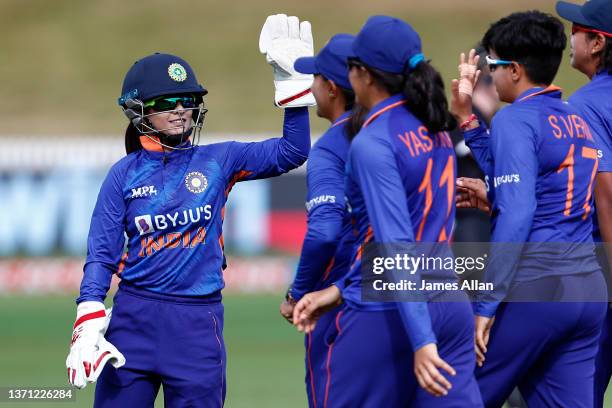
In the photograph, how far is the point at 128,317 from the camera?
489cm

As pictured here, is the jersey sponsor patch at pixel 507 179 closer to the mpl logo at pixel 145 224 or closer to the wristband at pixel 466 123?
the wristband at pixel 466 123

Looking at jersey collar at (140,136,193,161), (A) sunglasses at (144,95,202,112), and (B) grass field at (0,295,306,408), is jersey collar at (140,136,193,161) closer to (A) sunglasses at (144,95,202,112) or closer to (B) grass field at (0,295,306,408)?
(A) sunglasses at (144,95,202,112)

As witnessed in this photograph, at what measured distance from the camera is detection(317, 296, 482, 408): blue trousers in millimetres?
4055

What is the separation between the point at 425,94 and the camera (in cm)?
410

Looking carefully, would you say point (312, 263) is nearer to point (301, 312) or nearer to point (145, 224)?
point (301, 312)

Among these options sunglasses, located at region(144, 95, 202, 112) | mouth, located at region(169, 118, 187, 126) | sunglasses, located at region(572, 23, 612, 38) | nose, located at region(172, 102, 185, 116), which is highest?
sunglasses, located at region(572, 23, 612, 38)

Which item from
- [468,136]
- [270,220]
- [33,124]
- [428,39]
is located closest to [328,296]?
[468,136]

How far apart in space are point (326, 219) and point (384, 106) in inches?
23.9

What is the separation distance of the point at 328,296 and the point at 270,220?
30.7 feet

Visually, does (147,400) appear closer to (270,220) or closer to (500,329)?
(500,329)

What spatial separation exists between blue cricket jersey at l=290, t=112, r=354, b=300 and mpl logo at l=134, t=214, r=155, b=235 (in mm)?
672

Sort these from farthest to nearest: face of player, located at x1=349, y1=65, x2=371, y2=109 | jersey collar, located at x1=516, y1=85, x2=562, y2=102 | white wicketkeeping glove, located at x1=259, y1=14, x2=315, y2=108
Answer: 1. white wicketkeeping glove, located at x1=259, y1=14, x2=315, y2=108
2. jersey collar, located at x1=516, y1=85, x2=562, y2=102
3. face of player, located at x1=349, y1=65, x2=371, y2=109

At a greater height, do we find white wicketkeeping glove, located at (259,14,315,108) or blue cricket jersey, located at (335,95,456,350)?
white wicketkeeping glove, located at (259,14,315,108)

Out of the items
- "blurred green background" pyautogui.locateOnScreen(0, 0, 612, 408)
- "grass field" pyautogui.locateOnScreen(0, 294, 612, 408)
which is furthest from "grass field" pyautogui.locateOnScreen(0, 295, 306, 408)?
"blurred green background" pyautogui.locateOnScreen(0, 0, 612, 408)
